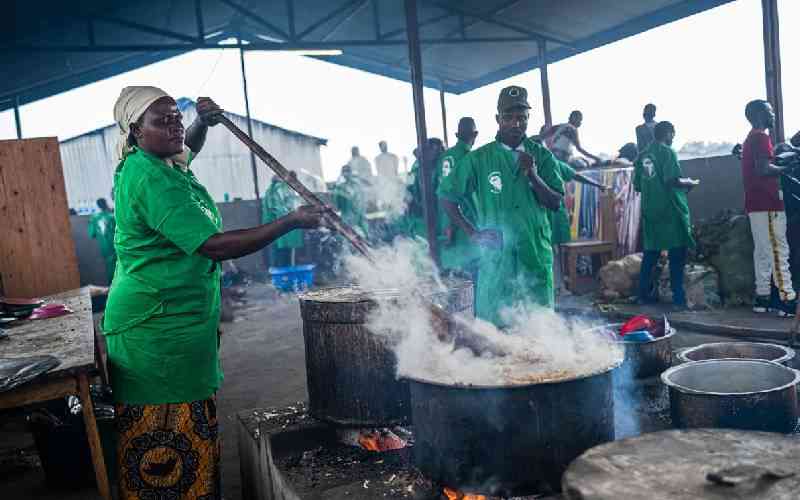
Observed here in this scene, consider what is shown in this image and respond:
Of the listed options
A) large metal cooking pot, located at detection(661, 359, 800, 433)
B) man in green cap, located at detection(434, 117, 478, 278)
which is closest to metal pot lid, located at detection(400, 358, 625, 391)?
large metal cooking pot, located at detection(661, 359, 800, 433)

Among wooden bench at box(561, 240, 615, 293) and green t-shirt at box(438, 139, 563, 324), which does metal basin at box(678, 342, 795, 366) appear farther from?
wooden bench at box(561, 240, 615, 293)

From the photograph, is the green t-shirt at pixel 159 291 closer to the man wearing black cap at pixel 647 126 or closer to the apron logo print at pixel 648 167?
the apron logo print at pixel 648 167

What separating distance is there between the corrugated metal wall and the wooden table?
2268 cm

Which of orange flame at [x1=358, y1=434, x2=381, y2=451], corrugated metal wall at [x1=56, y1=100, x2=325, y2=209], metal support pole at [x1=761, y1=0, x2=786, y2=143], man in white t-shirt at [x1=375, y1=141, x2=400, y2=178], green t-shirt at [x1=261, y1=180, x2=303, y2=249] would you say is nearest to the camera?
orange flame at [x1=358, y1=434, x2=381, y2=451]

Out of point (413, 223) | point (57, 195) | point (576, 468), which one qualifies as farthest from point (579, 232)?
point (576, 468)

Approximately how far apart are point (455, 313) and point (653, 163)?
588 centimetres

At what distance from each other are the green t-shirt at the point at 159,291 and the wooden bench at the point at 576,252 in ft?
→ 24.8

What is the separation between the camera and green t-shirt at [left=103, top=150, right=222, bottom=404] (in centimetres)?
254

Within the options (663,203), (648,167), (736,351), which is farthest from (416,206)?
(736,351)

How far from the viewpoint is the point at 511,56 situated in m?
12.6

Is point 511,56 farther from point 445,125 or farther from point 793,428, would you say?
point 793,428

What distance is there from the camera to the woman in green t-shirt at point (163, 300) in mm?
2547

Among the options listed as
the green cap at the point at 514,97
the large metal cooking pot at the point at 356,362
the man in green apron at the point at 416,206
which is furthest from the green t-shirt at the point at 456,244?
the large metal cooking pot at the point at 356,362

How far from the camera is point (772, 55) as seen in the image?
7965mm
